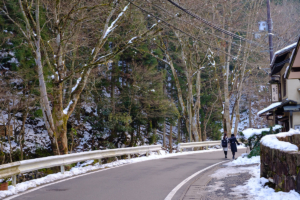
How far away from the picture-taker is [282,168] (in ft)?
21.1

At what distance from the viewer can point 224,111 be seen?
30.8 m

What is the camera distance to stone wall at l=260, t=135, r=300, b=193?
5.82m

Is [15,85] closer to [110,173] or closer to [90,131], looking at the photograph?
[90,131]

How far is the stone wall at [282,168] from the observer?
5.82 m

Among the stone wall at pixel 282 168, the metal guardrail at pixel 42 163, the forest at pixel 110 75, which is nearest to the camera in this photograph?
the stone wall at pixel 282 168

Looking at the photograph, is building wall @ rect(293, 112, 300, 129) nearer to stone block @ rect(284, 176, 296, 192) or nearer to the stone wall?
the stone wall

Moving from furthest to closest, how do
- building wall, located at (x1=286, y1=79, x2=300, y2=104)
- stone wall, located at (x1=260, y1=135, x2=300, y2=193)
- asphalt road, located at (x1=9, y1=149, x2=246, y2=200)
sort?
1. building wall, located at (x1=286, y1=79, x2=300, y2=104)
2. asphalt road, located at (x1=9, y1=149, x2=246, y2=200)
3. stone wall, located at (x1=260, y1=135, x2=300, y2=193)

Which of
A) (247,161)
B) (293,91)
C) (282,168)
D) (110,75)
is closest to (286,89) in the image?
(293,91)

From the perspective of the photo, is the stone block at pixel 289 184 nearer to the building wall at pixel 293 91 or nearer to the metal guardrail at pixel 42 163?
the metal guardrail at pixel 42 163

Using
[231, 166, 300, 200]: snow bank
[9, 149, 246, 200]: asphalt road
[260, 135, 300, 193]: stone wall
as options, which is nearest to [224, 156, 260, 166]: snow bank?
[9, 149, 246, 200]: asphalt road

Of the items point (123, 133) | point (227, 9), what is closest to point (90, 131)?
point (123, 133)

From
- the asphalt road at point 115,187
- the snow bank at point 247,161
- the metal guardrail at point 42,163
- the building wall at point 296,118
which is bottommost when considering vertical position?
the snow bank at point 247,161

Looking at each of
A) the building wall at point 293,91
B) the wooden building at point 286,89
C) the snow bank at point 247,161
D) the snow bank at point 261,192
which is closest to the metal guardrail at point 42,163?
the snow bank at point 247,161

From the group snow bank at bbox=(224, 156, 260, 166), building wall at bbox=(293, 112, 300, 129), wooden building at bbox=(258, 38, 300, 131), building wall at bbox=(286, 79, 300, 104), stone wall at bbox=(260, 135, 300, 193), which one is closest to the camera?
stone wall at bbox=(260, 135, 300, 193)
